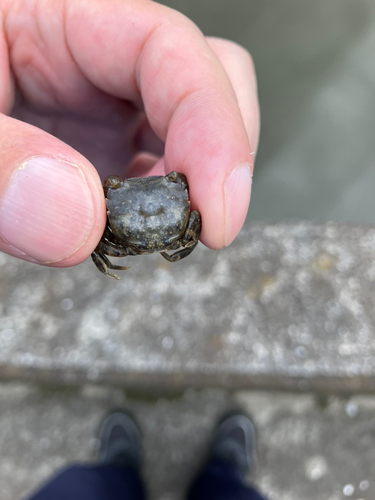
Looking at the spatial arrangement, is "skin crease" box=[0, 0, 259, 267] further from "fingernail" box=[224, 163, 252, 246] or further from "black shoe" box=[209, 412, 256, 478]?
"black shoe" box=[209, 412, 256, 478]

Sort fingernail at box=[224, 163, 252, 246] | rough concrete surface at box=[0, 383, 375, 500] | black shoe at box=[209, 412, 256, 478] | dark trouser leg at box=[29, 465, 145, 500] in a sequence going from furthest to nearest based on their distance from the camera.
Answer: black shoe at box=[209, 412, 256, 478], rough concrete surface at box=[0, 383, 375, 500], dark trouser leg at box=[29, 465, 145, 500], fingernail at box=[224, 163, 252, 246]

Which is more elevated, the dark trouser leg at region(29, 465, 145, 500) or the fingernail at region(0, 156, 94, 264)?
the fingernail at region(0, 156, 94, 264)

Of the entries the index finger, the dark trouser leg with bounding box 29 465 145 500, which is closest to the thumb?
the index finger

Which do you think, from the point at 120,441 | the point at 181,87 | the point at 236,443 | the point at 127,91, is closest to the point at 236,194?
the point at 181,87

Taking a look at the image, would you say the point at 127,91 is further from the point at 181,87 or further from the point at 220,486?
the point at 220,486

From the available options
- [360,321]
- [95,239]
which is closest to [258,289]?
[360,321]

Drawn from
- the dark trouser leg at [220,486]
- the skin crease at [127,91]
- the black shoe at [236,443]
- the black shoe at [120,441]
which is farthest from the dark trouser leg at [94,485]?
the skin crease at [127,91]

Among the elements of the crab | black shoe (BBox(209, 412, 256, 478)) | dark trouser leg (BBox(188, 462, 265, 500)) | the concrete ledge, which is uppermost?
the crab
